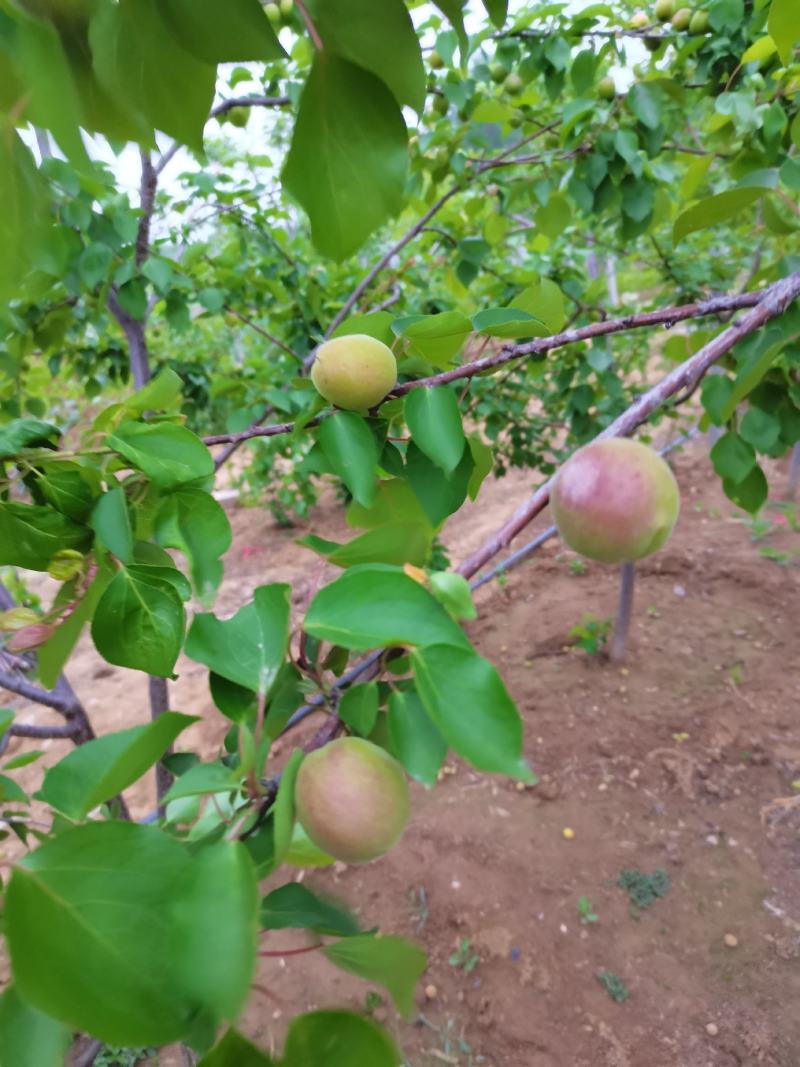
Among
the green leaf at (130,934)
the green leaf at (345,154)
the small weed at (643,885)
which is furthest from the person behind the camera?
the small weed at (643,885)

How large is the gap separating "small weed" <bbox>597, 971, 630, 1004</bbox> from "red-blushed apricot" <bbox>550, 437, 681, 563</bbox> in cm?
153

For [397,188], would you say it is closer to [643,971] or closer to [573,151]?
[573,151]

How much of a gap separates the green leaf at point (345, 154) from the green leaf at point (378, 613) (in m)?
0.23

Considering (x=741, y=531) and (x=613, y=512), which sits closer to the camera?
(x=613, y=512)

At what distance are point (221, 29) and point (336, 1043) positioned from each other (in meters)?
0.57

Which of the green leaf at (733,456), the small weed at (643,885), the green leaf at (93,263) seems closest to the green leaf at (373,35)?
the green leaf at (733,456)

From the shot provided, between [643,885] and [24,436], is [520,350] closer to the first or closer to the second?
[24,436]

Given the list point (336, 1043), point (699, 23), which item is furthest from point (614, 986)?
point (699, 23)

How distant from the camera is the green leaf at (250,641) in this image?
43 centimetres

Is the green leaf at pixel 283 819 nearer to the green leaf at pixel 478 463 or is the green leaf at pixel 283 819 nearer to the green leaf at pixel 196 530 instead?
the green leaf at pixel 196 530

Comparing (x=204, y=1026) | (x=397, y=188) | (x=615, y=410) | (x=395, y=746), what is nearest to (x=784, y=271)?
(x=397, y=188)

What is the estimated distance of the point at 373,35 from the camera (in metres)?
0.38

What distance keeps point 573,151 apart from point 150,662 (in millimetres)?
1563

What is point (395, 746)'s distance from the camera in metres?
0.41
